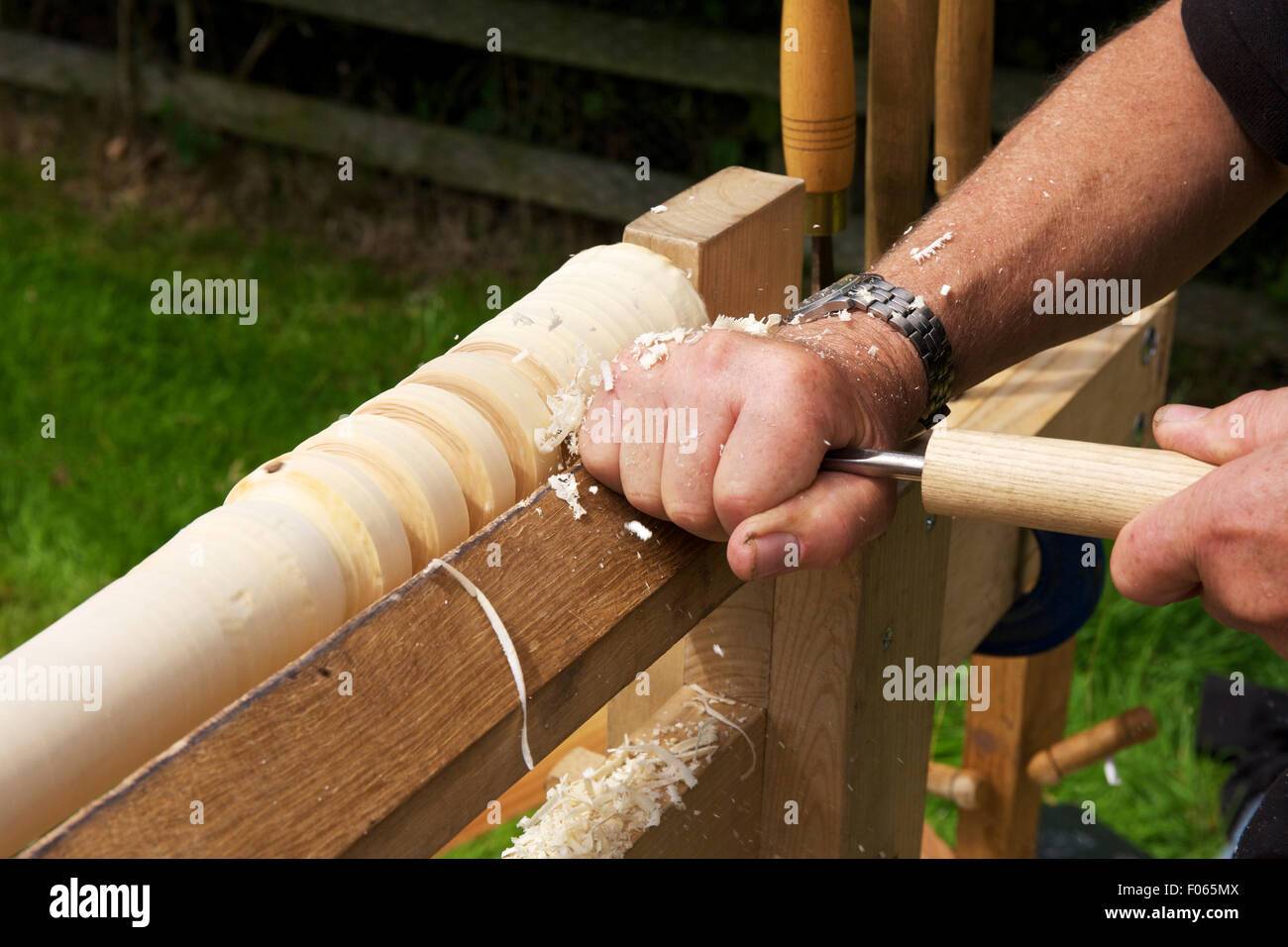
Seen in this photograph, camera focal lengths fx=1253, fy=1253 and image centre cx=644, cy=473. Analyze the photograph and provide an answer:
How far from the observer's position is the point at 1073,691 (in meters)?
2.67

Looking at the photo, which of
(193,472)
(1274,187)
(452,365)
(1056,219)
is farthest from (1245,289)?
(452,365)

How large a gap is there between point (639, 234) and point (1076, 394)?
587mm

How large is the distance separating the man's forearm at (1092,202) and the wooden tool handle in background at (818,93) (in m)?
0.09

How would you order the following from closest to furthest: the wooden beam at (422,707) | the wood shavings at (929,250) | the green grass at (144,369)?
the wooden beam at (422,707), the wood shavings at (929,250), the green grass at (144,369)

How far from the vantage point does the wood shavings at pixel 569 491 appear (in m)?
0.92

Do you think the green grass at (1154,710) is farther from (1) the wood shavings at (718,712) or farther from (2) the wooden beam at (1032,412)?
(1) the wood shavings at (718,712)

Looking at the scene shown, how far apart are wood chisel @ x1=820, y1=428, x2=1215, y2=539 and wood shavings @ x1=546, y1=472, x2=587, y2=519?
0.25 metres

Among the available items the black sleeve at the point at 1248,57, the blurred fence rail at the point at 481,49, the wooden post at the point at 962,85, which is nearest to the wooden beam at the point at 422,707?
the wooden post at the point at 962,85

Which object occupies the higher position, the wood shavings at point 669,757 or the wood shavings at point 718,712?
the wood shavings at point 669,757

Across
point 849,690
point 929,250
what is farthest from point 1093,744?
point 929,250

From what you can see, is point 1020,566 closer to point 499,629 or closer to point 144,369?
point 499,629

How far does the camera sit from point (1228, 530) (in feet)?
2.82

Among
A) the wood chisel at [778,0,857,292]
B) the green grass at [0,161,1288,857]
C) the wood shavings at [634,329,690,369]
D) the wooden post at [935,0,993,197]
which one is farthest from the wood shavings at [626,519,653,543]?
the green grass at [0,161,1288,857]
